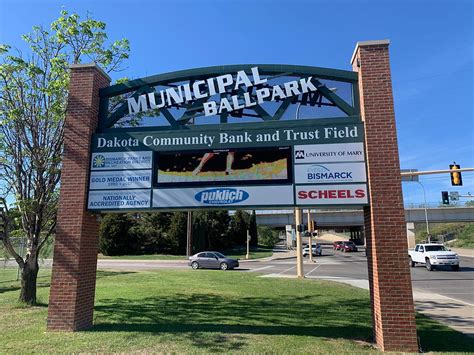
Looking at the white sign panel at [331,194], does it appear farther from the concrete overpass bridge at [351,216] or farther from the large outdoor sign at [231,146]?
the concrete overpass bridge at [351,216]

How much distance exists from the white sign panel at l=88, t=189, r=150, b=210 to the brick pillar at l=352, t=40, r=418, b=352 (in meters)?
4.88

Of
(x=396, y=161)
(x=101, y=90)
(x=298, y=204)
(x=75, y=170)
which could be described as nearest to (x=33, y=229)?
(x=75, y=170)

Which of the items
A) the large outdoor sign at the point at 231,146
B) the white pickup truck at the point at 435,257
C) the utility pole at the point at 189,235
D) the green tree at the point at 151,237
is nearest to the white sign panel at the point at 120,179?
the large outdoor sign at the point at 231,146

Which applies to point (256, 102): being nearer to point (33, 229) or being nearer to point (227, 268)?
point (33, 229)

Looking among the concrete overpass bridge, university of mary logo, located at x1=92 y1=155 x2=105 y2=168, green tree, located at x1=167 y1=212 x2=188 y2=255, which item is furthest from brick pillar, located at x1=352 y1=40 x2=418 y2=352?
the concrete overpass bridge

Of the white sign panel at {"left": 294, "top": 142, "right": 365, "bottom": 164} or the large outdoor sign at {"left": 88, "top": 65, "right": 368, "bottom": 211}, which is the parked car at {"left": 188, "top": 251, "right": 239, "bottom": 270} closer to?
the large outdoor sign at {"left": 88, "top": 65, "right": 368, "bottom": 211}

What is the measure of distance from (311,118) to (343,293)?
342 inches

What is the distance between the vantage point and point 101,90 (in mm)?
9562

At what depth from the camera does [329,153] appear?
27.7ft

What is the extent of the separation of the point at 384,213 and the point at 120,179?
227 inches

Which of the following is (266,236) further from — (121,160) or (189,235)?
(121,160)

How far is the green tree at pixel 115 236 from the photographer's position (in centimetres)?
4631

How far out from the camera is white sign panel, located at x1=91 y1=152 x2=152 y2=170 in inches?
355

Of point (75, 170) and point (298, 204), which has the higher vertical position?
point (75, 170)
